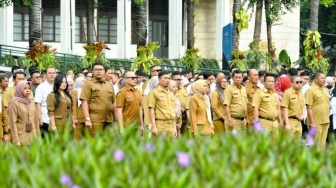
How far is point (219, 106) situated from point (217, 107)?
44 millimetres

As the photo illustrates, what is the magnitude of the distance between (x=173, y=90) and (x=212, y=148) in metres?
11.3

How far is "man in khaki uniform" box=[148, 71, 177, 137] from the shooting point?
61.1ft

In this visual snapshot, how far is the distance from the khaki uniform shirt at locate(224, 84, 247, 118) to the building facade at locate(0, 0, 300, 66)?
28.1m

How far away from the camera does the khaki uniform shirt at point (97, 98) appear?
1825 cm

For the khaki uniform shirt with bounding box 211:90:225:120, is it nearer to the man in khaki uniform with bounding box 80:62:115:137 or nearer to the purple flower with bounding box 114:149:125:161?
the man in khaki uniform with bounding box 80:62:115:137

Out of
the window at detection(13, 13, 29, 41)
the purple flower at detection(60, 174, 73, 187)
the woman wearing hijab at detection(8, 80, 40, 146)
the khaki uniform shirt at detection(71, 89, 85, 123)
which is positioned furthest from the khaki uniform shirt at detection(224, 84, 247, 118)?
the window at detection(13, 13, 29, 41)

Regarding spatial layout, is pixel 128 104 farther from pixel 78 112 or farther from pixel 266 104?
pixel 266 104

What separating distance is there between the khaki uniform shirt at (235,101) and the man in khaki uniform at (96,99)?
2.78 m

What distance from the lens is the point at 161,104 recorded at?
1870 cm

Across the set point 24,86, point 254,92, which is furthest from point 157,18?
point 24,86

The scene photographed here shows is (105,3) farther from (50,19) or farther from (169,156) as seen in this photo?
(169,156)

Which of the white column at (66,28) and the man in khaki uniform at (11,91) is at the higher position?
the white column at (66,28)

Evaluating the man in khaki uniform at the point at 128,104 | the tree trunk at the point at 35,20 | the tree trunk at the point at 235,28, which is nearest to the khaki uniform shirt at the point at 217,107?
the man in khaki uniform at the point at 128,104

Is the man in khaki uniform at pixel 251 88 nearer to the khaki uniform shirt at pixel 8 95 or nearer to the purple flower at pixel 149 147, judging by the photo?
the khaki uniform shirt at pixel 8 95
